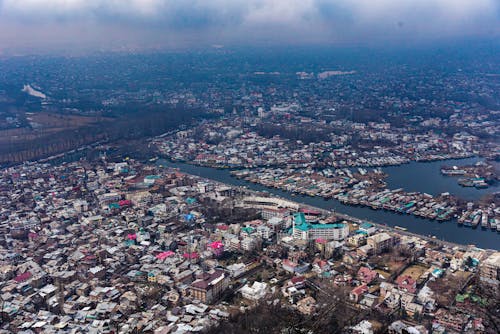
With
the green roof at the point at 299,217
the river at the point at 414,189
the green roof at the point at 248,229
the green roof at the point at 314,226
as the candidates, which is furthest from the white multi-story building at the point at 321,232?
the river at the point at 414,189

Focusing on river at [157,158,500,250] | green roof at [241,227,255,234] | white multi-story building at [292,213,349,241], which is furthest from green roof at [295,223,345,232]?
river at [157,158,500,250]

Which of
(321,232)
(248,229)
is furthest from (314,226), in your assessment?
(248,229)

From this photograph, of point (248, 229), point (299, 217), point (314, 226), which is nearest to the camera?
point (314, 226)

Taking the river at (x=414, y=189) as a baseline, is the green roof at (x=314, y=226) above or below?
above

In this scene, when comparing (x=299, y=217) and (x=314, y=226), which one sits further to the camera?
(x=299, y=217)

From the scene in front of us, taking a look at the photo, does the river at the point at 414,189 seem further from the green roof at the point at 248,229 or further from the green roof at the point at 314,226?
the green roof at the point at 248,229

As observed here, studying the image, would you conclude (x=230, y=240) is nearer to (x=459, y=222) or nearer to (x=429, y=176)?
(x=459, y=222)

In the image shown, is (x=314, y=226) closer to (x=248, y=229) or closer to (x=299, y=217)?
(x=299, y=217)

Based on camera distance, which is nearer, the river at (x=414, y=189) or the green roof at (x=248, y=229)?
the green roof at (x=248, y=229)

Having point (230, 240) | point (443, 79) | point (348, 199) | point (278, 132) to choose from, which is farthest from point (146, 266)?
point (443, 79)

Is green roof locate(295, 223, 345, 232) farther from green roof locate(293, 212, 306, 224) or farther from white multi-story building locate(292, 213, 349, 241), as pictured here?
green roof locate(293, 212, 306, 224)
